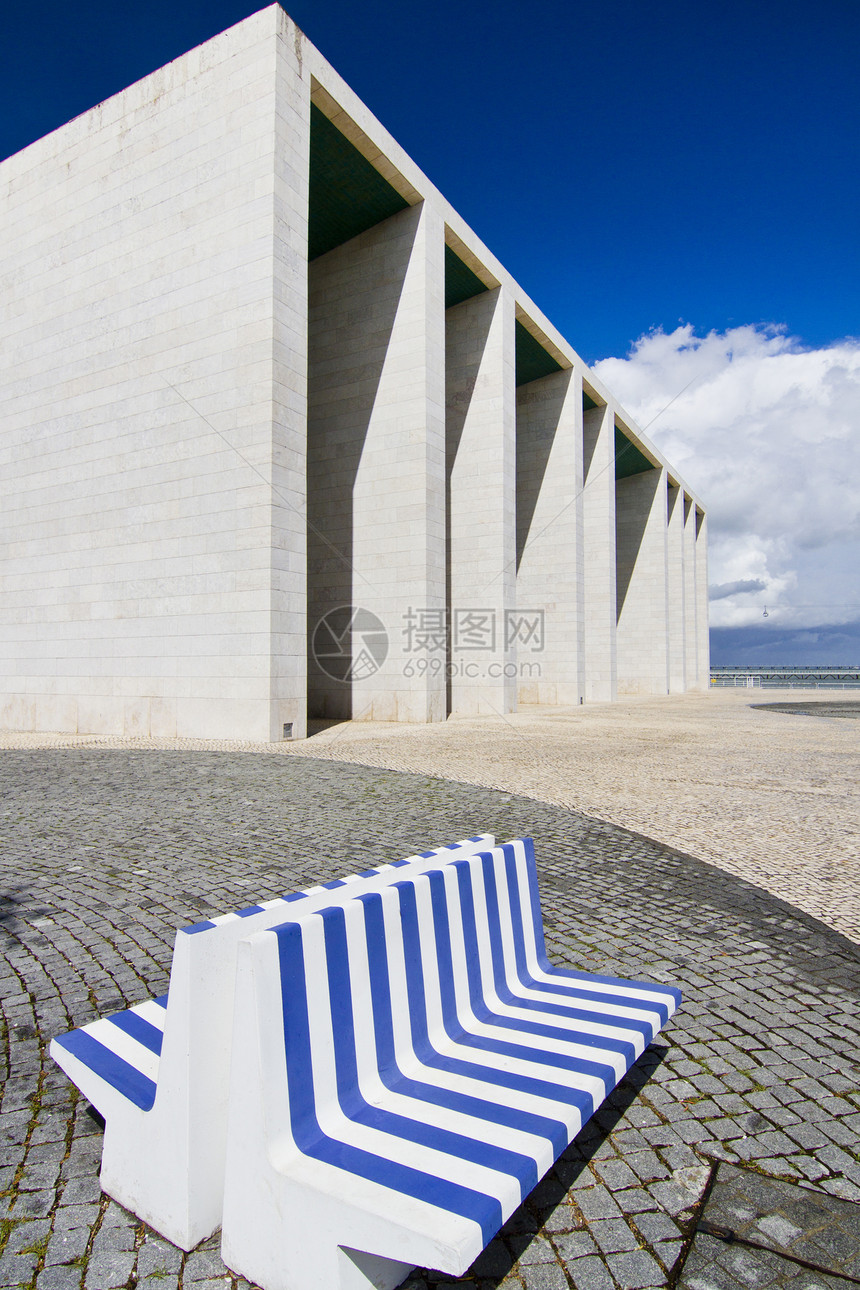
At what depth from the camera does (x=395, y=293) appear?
750 inches

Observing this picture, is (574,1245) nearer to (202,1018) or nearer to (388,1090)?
(388,1090)

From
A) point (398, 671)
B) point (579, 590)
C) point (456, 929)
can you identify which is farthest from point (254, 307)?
point (579, 590)

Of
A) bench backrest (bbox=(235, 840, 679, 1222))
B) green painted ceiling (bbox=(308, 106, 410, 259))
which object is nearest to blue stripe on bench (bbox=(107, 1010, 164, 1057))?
bench backrest (bbox=(235, 840, 679, 1222))

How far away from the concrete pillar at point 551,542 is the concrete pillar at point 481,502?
16.5ft

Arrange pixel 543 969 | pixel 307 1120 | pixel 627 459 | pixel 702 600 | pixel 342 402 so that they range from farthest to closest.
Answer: pixel 702 600
pixel 627 459
pixel 342 402
pixel 543 969
pixel 307 1120

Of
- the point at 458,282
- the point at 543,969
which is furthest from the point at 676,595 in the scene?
the point at 543,969

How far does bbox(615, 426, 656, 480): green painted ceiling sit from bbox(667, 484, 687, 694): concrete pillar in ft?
12.7

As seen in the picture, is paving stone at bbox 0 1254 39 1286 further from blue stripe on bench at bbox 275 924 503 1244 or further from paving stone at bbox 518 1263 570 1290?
paving stone at bbox 518 1263 570 1290

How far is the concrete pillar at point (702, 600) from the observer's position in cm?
5319

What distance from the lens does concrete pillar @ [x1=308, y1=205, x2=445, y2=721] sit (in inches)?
722

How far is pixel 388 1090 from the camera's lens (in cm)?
204

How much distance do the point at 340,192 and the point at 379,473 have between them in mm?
6784

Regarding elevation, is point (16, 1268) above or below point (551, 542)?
below

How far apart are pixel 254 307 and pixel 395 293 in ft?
19.8
